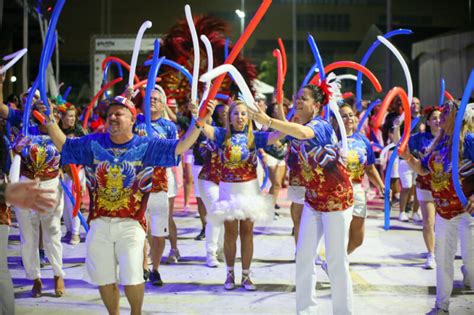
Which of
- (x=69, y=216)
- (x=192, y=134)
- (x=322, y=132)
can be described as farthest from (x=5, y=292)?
(x=69, y=216)

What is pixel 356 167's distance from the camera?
25.2ft

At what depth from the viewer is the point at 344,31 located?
6184 cm

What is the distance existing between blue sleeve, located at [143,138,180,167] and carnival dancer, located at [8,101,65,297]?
2044 millimetres

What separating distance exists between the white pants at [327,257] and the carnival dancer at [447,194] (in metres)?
1.01

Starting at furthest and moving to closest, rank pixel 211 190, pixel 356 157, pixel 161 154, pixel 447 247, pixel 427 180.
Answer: pixel 211 190, pixel 427 180, pixel 356 157, pixel 447 247, pixel 161 154

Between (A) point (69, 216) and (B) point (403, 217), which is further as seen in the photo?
(B) point (403, 217)

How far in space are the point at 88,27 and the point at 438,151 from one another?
47024 millimetres

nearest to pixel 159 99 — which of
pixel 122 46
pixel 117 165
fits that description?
pixel 117 165

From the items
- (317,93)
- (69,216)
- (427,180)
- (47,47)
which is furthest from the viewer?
(69,216)

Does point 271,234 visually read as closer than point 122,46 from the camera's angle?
Yes

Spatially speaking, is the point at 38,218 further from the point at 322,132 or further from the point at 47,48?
the point at 322,132

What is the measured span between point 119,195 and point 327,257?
185 centimetres

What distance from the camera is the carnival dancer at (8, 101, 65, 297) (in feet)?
23.2

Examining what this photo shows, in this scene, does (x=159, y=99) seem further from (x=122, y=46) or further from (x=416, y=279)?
Result: (x=122, y=46)
